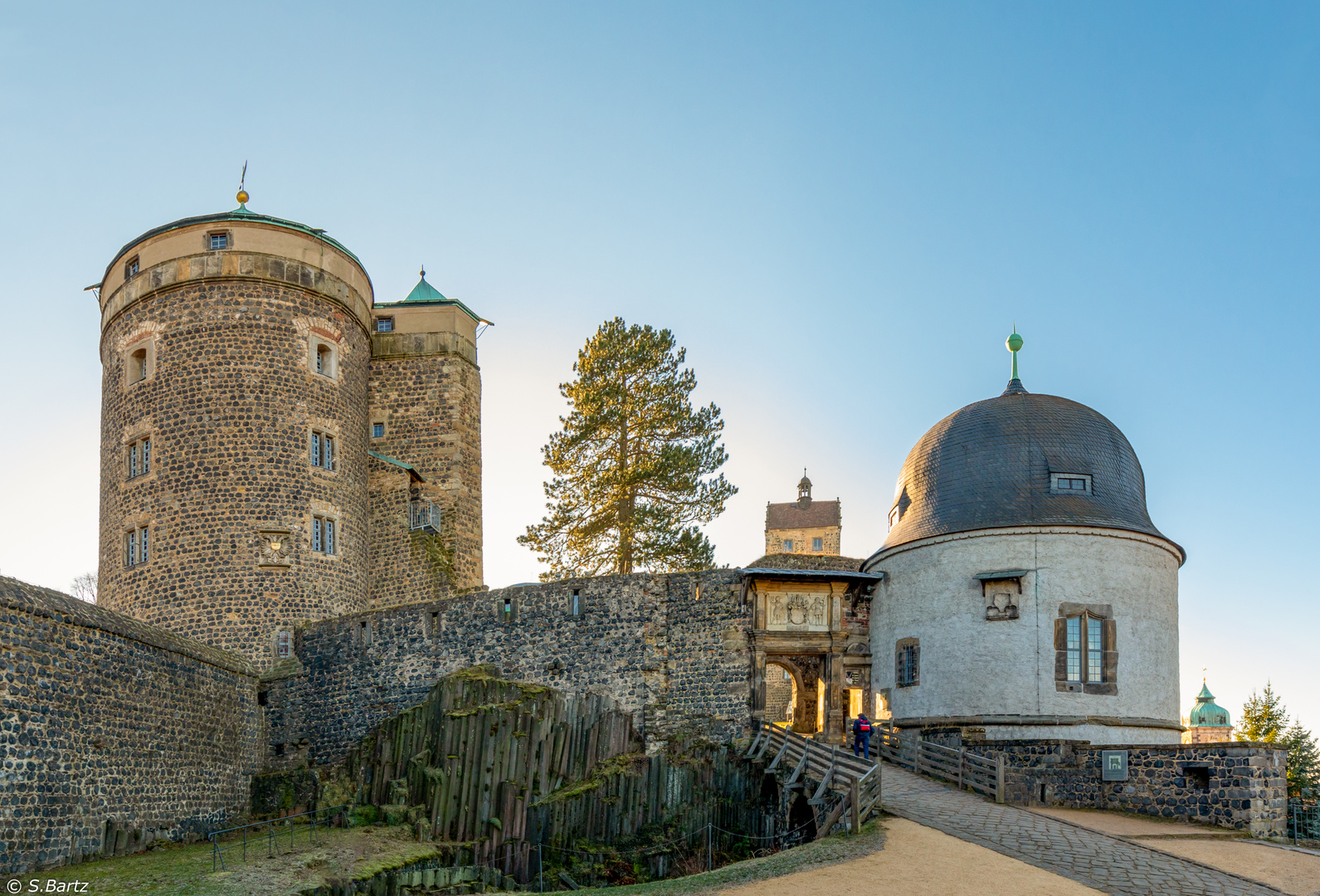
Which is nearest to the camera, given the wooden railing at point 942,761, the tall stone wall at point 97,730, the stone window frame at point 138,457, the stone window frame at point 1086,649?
the tall stone wall at point 97,730

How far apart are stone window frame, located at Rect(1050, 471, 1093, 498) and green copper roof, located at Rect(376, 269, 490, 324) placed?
1909 centimetres

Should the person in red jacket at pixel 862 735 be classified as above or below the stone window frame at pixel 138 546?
below

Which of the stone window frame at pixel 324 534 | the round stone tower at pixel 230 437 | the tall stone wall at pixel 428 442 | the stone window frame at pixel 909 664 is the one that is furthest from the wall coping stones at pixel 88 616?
the stone window frame at pixel 909 664

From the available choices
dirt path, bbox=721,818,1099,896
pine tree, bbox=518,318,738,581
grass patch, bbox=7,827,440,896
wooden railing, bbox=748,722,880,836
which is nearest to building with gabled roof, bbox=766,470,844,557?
pine tree, bbox=518,318,738,581

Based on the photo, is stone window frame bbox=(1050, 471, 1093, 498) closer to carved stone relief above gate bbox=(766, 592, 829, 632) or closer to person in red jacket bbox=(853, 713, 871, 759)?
carved stone relief above gate bbox=(766, 592, 829, 632)

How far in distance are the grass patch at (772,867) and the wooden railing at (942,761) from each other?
4.77m

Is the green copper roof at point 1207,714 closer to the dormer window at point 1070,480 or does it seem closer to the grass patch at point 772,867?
the dormer window at point 1070,480

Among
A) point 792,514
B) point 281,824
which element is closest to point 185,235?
point 281,824

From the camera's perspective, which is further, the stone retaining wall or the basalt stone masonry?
the basalt stone masonry

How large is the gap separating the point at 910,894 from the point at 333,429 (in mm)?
21550

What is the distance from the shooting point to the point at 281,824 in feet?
82.9

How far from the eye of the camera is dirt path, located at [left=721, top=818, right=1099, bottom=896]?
1438 centimetres

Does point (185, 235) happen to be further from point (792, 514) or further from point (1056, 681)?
point (792, 514)

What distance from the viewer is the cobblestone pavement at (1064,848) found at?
15.1m
